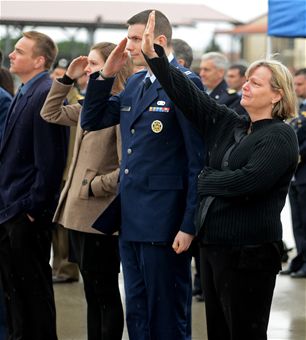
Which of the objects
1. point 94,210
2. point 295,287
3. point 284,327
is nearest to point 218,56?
point 295,287

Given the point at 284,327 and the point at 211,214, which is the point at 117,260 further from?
the point at 284,327

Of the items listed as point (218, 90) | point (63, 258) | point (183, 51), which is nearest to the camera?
point (183, 51)

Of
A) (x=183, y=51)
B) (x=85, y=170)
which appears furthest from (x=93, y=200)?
(x=183, y=51)

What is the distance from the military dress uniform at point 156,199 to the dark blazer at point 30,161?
673 mm

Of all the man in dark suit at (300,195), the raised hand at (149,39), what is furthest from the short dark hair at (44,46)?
the man in dark suit at (300,195)

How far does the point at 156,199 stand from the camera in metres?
4.97

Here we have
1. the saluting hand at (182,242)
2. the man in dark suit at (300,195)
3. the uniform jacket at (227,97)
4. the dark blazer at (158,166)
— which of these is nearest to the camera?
the saluting hand at (182,242)

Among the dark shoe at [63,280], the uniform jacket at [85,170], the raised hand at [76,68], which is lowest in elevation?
the dark shoe at [63,280]

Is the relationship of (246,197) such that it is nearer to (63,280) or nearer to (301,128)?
(63,280)

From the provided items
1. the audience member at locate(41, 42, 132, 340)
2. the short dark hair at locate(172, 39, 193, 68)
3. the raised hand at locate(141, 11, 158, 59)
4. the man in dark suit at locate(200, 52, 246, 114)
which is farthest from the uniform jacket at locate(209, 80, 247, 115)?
the raised hand at locate(141, 11, 158, 59)

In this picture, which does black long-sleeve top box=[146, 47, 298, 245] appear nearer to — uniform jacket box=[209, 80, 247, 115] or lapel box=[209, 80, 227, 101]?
uniform jacket box=[209, 80, 247, 115]

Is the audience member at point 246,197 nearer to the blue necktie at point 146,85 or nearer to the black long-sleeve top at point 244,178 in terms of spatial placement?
the black long-sleeve top at point 244,178

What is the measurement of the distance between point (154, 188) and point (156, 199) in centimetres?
6

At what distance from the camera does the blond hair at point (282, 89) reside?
4648 millimetres
